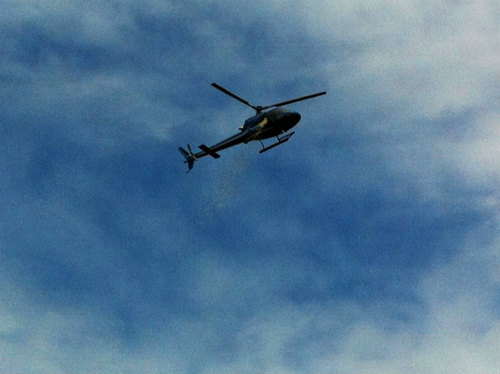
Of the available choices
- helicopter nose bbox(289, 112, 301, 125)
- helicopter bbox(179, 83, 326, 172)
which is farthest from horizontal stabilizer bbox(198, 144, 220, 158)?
helicopter nose bbox(289, 112, 301, 125)

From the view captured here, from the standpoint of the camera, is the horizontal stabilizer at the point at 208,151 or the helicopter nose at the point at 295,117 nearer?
the helicopter nose at the point at 295,117

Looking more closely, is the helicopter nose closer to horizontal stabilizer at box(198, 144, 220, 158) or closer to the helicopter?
the helicopter

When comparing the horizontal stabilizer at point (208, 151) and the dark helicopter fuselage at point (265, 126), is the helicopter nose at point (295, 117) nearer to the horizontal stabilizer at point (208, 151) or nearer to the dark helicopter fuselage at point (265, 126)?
the dark helicopter fuselage at point (265, 126)

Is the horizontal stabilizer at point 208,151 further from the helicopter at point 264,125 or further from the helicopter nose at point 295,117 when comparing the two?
the helicopter nose at point 295,117

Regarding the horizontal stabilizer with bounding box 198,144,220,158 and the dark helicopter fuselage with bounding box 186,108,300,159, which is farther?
the horizontal stabilizer with bounding box 198,144,220,158

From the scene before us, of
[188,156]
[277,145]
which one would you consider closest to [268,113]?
[277,145]

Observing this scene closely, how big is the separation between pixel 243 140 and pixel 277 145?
22.6ft

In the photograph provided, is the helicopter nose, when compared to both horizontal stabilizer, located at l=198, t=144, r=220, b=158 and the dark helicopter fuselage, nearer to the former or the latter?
the dark helicopter fuselage

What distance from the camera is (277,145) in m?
82.3

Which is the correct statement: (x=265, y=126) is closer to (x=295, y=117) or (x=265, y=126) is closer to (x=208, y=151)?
(x=295, y=117)

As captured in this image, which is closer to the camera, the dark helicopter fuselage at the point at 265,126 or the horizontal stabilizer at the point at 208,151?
the dark helicopter fuselage at the point at 265,126

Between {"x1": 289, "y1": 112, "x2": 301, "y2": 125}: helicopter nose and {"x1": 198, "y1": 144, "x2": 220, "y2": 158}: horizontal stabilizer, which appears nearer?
{"x1": 289, "y1": 112, "x2": 301, "y2": 125}: helicopter nose

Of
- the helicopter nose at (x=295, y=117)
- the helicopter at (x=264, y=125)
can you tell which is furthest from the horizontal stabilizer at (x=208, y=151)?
the helicopter nose at (x=295, y=117)

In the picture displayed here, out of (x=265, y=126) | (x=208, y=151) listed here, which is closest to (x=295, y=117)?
(x=265, y=126)
